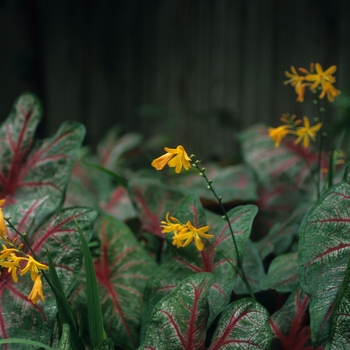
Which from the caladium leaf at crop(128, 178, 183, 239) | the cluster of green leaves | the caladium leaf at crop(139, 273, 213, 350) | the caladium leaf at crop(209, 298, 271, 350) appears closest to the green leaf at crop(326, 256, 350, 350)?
the cluster of green leaves

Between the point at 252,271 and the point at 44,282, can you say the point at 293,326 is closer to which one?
the point at 252,271

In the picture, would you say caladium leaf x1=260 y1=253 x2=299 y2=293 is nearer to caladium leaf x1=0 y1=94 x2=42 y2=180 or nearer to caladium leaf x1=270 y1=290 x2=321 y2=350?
caladium leaf x1=270 y1=290 x2=321 y2=350

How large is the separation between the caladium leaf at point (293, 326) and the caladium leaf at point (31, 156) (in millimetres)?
615

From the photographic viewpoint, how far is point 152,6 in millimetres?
4043

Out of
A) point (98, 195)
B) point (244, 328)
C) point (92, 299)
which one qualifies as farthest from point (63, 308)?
point (98, 195)

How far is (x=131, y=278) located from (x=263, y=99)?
2.48m

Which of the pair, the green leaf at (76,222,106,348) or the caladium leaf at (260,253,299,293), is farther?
the caladium leaf at (260,253,299,293)

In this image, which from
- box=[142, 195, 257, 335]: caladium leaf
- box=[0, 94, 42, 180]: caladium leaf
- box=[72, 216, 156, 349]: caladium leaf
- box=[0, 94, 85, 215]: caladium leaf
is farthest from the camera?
box=[0, 94, 42, 180]: caladium leaf

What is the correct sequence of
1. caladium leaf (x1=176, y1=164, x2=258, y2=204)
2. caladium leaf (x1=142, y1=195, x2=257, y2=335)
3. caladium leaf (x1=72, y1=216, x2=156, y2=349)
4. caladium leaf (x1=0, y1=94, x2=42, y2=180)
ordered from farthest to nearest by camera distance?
caladium leaf (x1=176, y1=164, x2=258, y2=204), caladium leaf (x1=0, y1=94, x2=42, y2=180), caladium leaf (x1=72, y1=216, x2=156, y2=349), caladium leaf (x1=142, y1=195, x2=257, y2=335)

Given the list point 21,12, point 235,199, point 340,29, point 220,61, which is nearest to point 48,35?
point 21,12

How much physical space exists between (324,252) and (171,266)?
38 cm

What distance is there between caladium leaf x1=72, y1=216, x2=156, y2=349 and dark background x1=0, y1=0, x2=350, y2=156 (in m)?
2.11

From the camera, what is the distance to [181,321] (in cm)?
85

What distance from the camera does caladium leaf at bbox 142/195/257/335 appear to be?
0.95 m
